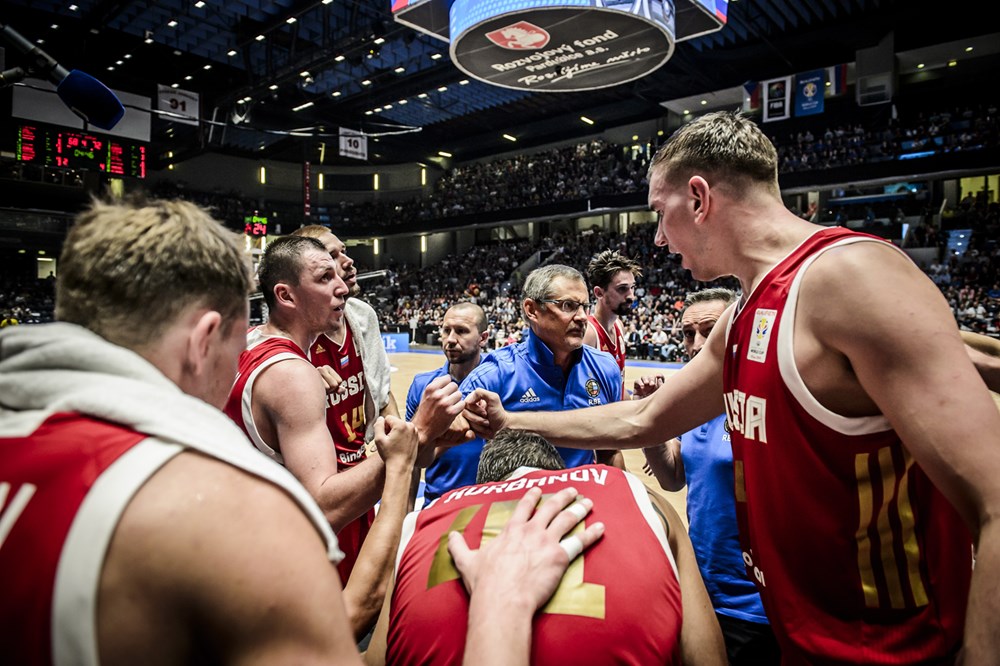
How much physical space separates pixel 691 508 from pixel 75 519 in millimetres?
2399

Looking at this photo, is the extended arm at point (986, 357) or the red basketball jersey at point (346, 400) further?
the red basketball jersey at point (346, 400)

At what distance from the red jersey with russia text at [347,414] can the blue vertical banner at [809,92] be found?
62.8 ft

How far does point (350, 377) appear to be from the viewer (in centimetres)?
326

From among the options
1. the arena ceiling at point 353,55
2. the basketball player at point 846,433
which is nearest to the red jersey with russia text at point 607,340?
the basketball player at point 846,433

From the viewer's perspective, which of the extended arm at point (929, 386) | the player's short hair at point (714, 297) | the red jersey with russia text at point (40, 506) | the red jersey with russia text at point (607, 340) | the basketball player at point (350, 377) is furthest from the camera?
the red jersey with russia text at point (607, 340)

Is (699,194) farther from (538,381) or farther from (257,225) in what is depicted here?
(257,225)

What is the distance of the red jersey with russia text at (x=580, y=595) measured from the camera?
1168mm

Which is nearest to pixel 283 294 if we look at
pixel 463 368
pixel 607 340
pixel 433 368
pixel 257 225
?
pixel 463 368

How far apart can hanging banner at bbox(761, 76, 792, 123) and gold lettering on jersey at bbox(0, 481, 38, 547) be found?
20663mm

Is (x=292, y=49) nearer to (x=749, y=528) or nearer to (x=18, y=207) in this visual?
(x=18, y=207)

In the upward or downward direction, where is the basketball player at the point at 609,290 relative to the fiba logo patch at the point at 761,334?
upward

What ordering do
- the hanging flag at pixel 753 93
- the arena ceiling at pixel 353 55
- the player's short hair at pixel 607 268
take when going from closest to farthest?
the player's short hair at pixel 607 268 → the arena ceiling at pixel 353 55 → the hanging flag at pixel 753 93

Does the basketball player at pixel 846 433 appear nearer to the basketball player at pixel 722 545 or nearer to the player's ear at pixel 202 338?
the basketball player at pixel 722 545

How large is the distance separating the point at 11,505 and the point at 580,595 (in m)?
0.97
